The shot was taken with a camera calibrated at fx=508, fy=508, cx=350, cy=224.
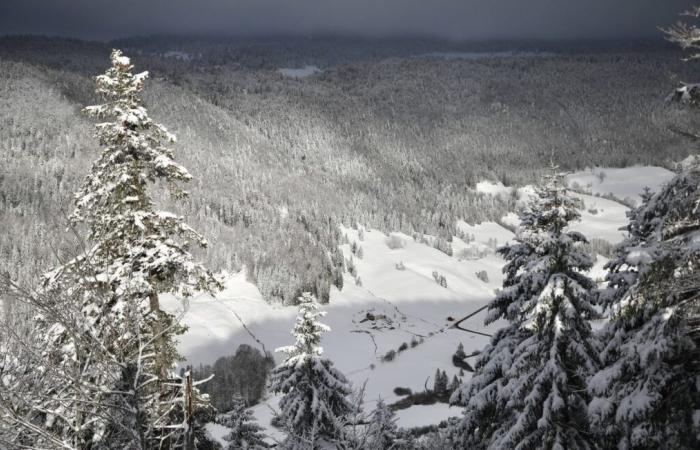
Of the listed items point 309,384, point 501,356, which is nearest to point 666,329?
point 501,356

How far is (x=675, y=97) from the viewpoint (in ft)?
25.5

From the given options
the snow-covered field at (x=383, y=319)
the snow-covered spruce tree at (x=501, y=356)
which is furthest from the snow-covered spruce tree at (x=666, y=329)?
the snow-covered field at (x=383, y=319)

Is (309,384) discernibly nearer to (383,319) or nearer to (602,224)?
(383,319)

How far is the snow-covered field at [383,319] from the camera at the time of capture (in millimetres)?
77625

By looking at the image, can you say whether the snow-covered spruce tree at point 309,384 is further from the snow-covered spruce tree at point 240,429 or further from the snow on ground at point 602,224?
the snow on ground at point 602,224

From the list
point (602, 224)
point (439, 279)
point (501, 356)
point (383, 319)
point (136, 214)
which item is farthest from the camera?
point (602, 224)

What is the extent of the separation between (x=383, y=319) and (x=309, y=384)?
8538 centimetres

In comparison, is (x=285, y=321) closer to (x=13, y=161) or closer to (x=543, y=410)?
(x=543, y=410)

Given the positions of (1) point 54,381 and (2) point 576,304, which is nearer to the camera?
(1) point 54,381

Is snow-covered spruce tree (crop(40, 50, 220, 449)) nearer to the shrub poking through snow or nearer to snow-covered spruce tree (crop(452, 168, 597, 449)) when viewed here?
snow-covered spruce tree (crop(452, 168, 597, 449))

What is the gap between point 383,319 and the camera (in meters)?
103

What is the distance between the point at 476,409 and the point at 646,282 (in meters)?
8.06

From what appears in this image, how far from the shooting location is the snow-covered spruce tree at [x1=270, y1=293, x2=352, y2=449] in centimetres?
1856

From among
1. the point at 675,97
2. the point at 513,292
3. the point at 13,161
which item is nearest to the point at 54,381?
the point at 675,97
